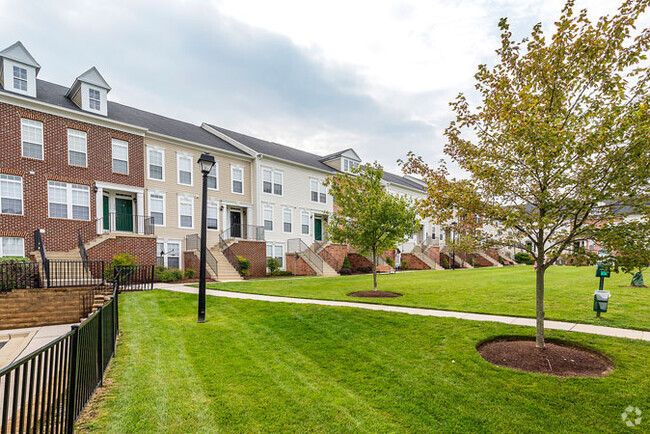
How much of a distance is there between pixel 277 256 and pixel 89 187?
42.1 ft

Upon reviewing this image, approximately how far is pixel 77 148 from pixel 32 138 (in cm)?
182

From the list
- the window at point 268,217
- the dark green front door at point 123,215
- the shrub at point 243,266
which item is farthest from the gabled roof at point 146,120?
the shrub at point 243,266

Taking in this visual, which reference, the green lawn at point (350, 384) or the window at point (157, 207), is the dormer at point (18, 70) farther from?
the green lawn at point (350, 384)

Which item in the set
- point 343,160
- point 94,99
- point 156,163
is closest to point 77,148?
point 94,99

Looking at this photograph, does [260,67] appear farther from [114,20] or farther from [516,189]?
[516,189]

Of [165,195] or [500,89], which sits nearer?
[500,89]

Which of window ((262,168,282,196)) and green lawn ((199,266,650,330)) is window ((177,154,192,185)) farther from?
green lawn ((199,266,650,330))

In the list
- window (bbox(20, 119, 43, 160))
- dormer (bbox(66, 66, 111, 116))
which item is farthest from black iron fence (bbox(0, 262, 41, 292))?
dormer (bbox(66, 66, 111, 116))

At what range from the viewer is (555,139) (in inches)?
190

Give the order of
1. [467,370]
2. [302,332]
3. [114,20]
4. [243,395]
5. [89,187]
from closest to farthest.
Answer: [243,395] < [467,370] < [302,332] < [114,20] < [89,187]

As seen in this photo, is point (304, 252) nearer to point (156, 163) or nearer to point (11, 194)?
point (156, 163)

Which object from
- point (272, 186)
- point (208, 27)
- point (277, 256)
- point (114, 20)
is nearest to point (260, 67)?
point (208, 27)

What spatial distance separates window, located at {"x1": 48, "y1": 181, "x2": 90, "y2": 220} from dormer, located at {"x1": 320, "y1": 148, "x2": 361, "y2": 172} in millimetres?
19698

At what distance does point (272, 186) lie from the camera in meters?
26.3
